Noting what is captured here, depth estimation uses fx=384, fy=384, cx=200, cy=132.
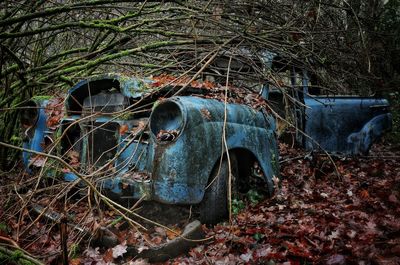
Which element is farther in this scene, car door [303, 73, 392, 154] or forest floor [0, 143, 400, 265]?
car door [303, 73, 392, 154]

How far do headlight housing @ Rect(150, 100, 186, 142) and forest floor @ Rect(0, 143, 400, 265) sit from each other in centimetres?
72

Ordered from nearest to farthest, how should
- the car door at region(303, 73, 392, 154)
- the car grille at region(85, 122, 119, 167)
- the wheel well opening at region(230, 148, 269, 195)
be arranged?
the car grille at region(85, 122, 119, 167) → the wheel well opening at region(230, 148, 269, 195) → the car door at region(303, 73, 392, 154)

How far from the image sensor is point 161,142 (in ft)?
9.22

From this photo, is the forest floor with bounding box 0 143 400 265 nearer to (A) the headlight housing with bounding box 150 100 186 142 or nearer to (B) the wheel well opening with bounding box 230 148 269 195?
(B) the wheel well opening with bounding box 230 148 269 195

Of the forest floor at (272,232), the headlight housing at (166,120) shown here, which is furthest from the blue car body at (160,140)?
the forest floor at (272,232)

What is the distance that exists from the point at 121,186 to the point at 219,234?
→ 0.83 meters

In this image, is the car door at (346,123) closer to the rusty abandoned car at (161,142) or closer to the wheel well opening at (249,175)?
the rusty abandoned car at (161,142)

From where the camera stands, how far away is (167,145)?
110 inches

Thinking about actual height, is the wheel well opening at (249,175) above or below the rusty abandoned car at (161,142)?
below

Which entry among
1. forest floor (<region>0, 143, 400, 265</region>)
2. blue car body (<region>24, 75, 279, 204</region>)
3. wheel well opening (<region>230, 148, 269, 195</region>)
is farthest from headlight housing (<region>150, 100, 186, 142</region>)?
wheel well opening (<region>230, 148, 269, 195</region>)

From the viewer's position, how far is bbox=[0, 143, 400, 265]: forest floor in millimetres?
2412

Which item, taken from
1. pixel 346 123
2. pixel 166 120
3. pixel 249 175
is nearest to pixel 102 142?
pixel 166 120

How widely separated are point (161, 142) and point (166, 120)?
0.21m

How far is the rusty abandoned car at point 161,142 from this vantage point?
277 centimetres
